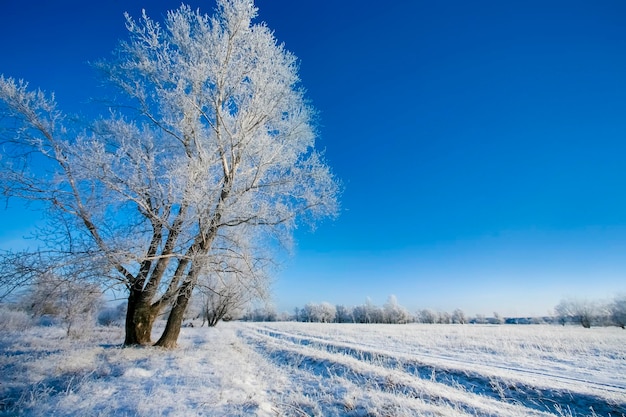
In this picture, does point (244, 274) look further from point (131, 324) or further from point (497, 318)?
point (497, 318)

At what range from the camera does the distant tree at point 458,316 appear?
113m

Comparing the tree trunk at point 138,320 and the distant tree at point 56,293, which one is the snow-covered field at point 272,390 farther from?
the distant tree at point 56,293

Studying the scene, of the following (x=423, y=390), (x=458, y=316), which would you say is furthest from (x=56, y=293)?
(x=458, y=316)

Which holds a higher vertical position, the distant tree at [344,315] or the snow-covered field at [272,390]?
the distant tree at [344,315]

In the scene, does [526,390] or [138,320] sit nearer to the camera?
[526,390]

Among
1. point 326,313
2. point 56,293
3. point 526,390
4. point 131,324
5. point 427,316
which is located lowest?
point 526,390

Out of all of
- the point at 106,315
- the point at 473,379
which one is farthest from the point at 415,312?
the point at 473,379

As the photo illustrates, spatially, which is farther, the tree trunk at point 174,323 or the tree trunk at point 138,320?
the tree trunk at point 174,323

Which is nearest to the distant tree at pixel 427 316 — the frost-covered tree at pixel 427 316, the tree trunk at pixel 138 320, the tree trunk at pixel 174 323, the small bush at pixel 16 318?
the frost-covered tree at pixel 427 316

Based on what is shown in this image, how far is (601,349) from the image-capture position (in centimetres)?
1591

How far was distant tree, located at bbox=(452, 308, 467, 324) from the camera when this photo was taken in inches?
4434

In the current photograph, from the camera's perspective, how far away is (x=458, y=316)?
114312mm

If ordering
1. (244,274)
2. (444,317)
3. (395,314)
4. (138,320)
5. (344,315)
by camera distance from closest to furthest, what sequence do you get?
(244,274)
(138,320)
(395,314)
(444,317)
(344,315)

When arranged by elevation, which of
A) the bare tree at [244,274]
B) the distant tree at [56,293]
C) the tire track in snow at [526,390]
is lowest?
the tire track in snow at [526,390]
